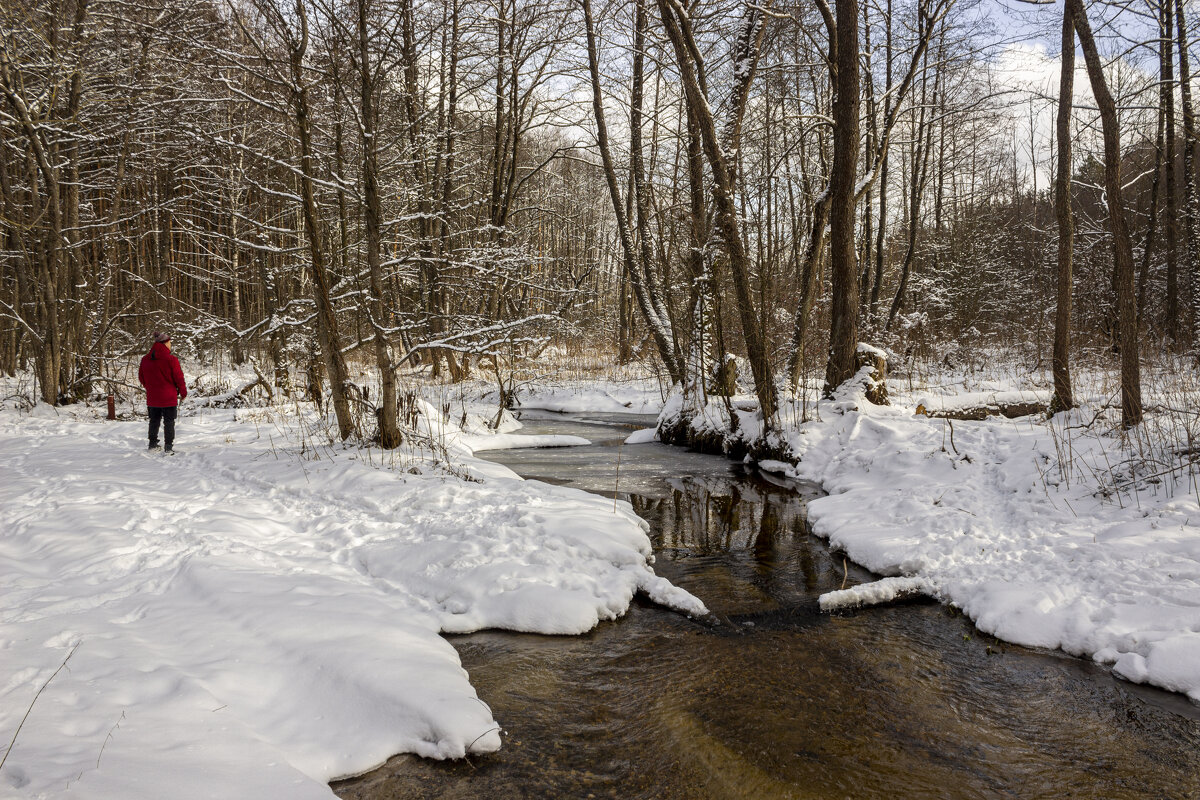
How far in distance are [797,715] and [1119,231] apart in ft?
22.7

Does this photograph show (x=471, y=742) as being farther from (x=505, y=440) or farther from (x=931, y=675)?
(x=505, y=440)

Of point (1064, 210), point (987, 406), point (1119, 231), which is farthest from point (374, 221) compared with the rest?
point (1064, 210)

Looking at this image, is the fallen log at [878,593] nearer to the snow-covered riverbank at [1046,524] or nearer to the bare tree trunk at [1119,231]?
the snow-covered riverbank at [1046,524]

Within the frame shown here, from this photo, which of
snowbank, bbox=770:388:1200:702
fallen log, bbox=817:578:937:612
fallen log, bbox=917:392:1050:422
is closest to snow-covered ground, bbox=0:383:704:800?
fallen log, bbox=817:578:937:612

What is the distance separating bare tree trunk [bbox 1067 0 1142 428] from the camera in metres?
6.55

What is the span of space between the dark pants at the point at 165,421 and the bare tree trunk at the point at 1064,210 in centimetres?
1268

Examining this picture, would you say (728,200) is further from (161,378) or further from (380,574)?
(161,378)

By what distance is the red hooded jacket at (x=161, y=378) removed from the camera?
8680 mm

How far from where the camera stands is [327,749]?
2.85 metres

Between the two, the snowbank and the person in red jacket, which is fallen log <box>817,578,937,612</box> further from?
the person in red jacket

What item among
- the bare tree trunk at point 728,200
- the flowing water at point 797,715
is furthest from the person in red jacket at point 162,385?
the bare tree trunk at point 728,200

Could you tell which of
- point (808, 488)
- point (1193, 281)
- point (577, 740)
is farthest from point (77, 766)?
point (1193, 281)

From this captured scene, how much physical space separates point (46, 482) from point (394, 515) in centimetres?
397

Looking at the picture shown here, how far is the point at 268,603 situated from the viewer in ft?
12.8
